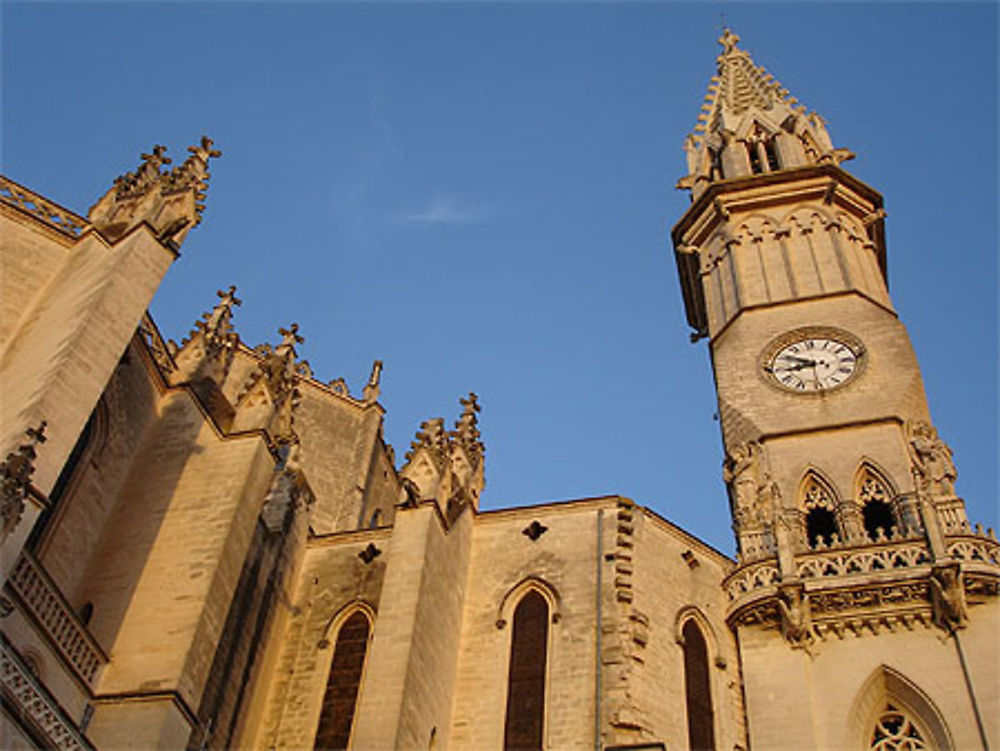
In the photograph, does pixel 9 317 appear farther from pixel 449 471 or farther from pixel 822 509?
pixel 822 509

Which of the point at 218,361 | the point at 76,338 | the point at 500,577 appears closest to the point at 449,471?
the point at 500,577

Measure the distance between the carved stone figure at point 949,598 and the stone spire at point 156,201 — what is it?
11.6m

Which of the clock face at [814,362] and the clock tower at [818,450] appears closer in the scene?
the clock tower at [818,450]

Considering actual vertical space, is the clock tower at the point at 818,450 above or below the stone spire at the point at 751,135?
below

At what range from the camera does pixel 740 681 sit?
56.7ft

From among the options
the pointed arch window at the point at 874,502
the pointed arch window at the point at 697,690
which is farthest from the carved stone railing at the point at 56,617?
the pointed arch window at the point at 874,502

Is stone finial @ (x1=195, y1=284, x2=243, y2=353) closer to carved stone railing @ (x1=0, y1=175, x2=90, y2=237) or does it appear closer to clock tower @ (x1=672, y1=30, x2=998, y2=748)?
carved stone railing @ (x1=0, y1=175, x2=90, y2=237)

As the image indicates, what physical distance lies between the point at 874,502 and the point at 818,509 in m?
0.89

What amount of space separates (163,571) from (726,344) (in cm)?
1215

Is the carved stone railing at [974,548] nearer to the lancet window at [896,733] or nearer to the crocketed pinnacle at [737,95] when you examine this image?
the lancet window at [896,733]

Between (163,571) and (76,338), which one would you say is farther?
(163,571)

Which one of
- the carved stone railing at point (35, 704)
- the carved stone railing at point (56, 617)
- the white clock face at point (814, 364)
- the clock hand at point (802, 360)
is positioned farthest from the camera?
the clock hand at point (802, 360)

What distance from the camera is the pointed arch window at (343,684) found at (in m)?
15.9

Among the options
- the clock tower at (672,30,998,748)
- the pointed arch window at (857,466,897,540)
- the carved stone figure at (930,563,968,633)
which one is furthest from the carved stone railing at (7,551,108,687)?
the pointed arch window at (857,466,897,540)
